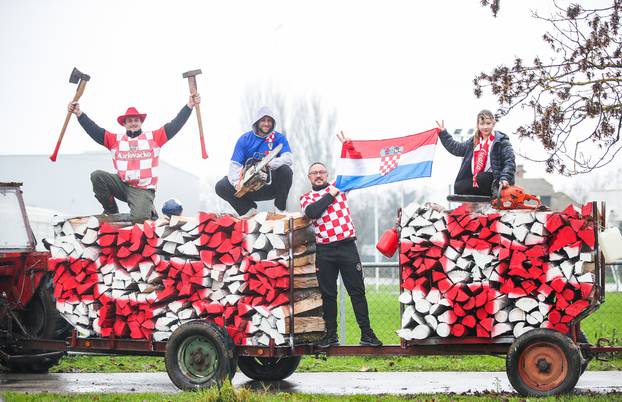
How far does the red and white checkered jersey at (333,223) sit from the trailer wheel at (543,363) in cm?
206

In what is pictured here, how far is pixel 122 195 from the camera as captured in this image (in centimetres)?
1014

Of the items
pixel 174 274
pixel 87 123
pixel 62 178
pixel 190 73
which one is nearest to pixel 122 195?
pixel 87 123

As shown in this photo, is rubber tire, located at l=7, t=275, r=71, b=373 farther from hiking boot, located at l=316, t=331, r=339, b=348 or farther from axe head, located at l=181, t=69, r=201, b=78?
hiking boot, located at l=316, t=331, r=339, b=348

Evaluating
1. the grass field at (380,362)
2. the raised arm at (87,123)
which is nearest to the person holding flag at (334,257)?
the grass field at (380,362)

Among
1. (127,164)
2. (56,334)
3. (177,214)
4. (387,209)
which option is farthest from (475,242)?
(387,209)

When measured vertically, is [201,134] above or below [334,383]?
above

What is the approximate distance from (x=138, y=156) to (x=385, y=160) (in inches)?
112

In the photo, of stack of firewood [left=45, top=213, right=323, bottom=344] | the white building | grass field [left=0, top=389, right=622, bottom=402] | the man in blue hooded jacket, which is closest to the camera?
grass field [left=0, top=389, right=622, bottom=402]

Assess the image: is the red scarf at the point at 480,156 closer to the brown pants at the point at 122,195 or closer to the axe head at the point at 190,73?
the axe head at the point at 190,73

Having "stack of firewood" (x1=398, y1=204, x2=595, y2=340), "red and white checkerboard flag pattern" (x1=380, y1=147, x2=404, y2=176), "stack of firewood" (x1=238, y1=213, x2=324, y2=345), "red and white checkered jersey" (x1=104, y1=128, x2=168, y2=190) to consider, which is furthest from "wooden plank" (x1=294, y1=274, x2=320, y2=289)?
"red and white checkered jersey" (x1=104, y1=128, x2=168, y2=190)

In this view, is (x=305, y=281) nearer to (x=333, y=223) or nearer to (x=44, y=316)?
(x=333, y=223)

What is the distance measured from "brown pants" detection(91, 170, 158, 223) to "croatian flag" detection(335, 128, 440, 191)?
87.6 inches

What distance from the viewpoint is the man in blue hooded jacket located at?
9.88 meters

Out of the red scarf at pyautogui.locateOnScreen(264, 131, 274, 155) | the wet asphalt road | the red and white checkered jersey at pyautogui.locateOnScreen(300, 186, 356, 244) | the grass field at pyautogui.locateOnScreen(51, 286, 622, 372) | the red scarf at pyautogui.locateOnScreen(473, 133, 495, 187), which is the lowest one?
the grass field at pyautogui.locateOnScreen(51, 286, 622, 372)
